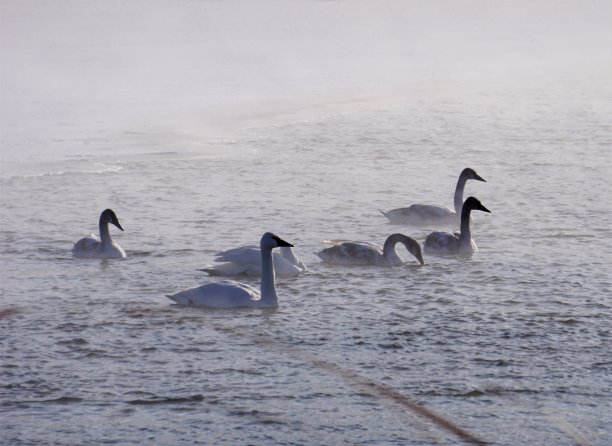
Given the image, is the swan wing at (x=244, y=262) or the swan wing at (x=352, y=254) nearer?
the swan wing at (x=244, y=262)

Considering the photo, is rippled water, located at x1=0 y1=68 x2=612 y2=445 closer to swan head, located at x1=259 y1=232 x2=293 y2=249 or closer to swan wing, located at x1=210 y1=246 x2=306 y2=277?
swan wing, located at x1=210 y1=246 x2=306 y2=277

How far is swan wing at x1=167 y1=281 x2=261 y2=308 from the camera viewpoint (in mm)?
10484

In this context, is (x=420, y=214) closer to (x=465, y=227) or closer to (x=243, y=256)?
(x=465, y=227)

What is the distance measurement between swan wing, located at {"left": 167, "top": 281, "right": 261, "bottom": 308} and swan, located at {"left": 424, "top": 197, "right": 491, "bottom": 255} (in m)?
2.80

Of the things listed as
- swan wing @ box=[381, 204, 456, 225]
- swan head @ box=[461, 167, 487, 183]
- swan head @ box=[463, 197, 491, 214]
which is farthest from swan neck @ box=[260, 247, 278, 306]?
swan head @ box=[461, 167, 487, 183]

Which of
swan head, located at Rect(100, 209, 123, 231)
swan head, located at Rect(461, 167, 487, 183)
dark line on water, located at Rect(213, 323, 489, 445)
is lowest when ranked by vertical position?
dark line on water, located at Rect(213, 323, 489, 445)

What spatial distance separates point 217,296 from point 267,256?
2.02 ft

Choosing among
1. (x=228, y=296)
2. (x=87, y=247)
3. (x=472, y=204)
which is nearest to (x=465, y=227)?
(x=472, y=204)

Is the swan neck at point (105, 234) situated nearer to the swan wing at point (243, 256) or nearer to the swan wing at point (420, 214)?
the swan wing at point (243, 256)

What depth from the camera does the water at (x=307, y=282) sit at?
308 inches

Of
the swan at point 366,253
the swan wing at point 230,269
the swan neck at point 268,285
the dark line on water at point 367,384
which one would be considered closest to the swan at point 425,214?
the swan at point 366,253

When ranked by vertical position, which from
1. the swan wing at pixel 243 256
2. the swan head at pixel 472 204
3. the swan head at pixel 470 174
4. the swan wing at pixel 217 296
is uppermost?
the swan head at pixel 470 174

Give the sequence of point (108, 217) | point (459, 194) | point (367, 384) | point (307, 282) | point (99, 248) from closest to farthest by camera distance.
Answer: point (367, 384)
point (307, 282)
point (99, 248)
point (108, 217)
point (459, 194)

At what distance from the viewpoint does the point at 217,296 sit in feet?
34.4
